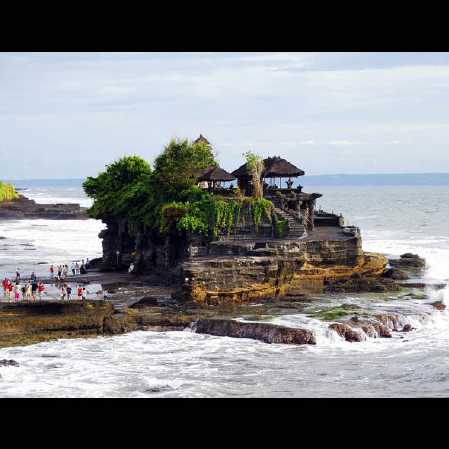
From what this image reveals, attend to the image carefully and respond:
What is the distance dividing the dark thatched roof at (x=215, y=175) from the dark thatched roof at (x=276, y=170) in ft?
6.85

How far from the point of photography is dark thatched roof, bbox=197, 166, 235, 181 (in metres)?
39.8

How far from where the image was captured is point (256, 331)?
1058 inches

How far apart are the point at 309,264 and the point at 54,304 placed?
1258 centimetres

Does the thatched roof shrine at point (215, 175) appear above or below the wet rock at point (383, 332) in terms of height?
above

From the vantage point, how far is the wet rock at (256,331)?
26.3 meters

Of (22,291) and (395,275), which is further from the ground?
(395,275)

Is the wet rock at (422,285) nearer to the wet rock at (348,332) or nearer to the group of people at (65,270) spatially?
the wet rock at (348,332)

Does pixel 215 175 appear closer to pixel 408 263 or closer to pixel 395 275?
pixel 395 275

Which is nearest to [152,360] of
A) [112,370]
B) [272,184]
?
[112,370]

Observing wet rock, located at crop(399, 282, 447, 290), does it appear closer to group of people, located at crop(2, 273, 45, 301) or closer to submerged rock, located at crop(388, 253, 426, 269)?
submerged rock, located at crop(388, 253, 426, 269)

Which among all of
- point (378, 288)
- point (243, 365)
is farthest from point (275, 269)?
point (243, 365)

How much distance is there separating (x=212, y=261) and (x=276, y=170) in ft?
35.0

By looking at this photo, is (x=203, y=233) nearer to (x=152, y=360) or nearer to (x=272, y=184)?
(x=272, y=184)

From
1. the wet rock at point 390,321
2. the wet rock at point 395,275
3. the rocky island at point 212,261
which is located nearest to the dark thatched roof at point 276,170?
the rocky island at point 212,261
